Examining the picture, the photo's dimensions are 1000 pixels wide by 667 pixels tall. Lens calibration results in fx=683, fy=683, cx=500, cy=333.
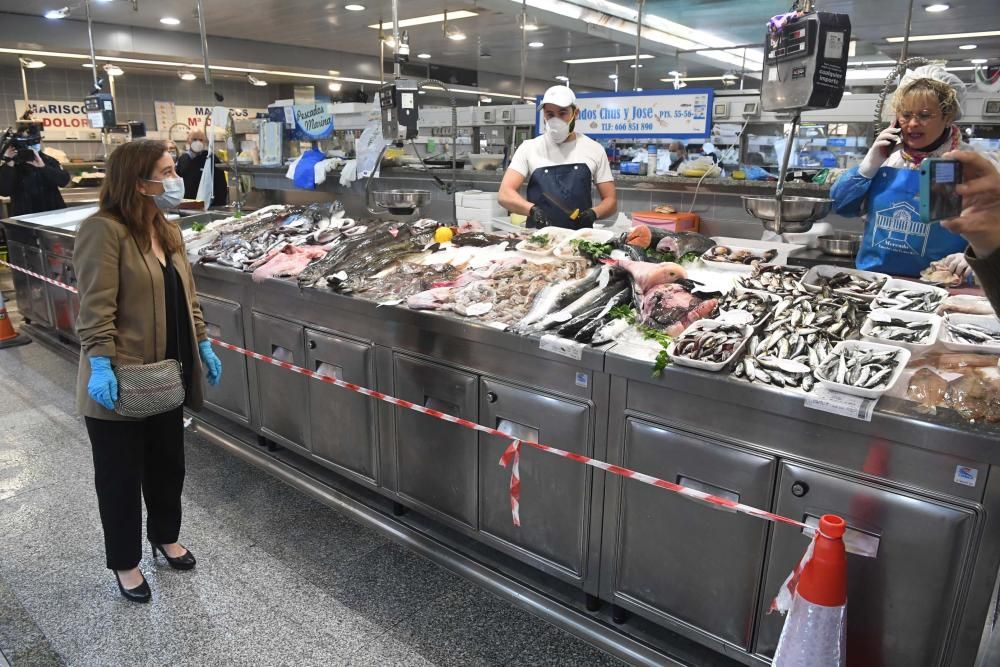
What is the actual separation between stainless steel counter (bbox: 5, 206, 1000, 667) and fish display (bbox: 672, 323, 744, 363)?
8 cm

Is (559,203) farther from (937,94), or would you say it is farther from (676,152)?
(676,152)

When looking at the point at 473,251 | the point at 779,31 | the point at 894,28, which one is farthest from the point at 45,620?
the point at 894,28

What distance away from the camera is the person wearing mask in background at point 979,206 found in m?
1.29

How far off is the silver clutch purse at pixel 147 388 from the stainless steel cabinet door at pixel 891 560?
2.21 metres

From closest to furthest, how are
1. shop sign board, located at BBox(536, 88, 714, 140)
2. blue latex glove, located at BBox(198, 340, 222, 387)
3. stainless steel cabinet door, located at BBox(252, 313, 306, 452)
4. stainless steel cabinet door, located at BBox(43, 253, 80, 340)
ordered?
blue latex glove, located at BBox(198, 340, 222, 387) → stainless steel cabinet door, located at BBox(252, 313, 306, 452) → shop sign board, located at BBox(536, 88, 714, 140) → stainless steel cabinet door, located at BBox(43, 253, 80, 340)

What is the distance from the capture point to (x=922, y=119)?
106 inches

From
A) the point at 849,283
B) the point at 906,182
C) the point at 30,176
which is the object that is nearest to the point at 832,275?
the point at 849,283

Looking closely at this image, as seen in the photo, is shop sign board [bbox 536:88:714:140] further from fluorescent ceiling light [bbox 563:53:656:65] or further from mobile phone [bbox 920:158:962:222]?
fluorescent ceiling light [bbox 563:53:656:65]

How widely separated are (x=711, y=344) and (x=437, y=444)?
1359mm

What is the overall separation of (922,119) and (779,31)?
739 mm

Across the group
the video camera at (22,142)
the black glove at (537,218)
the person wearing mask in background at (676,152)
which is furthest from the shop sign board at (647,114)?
the person wearing mask in background at (676,152)

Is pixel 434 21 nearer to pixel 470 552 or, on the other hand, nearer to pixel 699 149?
pixel 699 149

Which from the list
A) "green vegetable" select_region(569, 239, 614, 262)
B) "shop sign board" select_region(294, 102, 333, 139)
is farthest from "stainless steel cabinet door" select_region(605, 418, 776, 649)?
"shop sign board" select_region(294, 102, 333, 139)

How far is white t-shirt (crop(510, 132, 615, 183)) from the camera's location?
14.2ft
